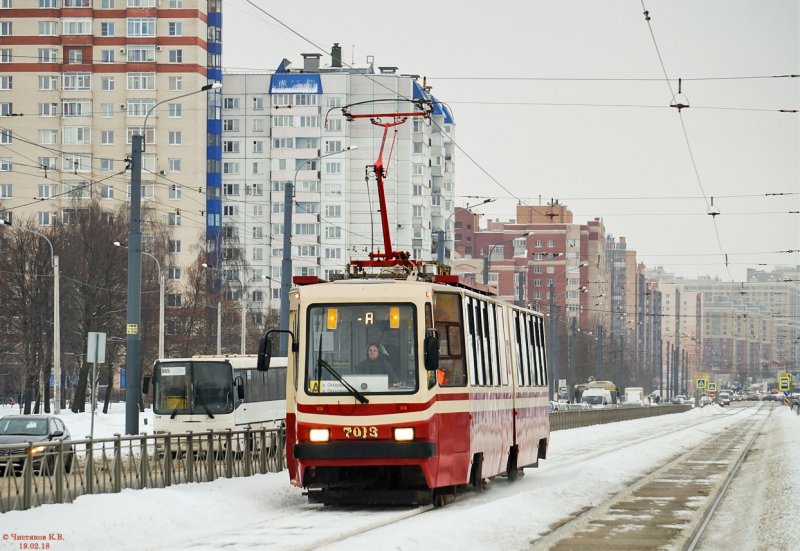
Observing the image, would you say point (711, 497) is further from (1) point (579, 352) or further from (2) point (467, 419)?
(1) point (579, 352)

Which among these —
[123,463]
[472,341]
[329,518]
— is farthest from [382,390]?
[123,463]

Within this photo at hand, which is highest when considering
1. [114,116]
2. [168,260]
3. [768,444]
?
[114,116]

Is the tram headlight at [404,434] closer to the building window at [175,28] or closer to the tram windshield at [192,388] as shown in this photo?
the tram windshield at [192,388]

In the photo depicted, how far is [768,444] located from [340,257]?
88.6 meters

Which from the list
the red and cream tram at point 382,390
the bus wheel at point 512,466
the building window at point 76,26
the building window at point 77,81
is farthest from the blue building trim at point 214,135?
the red and cream tram at point 382,390

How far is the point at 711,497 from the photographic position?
22.9 meters

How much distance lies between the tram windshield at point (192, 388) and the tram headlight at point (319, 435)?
2050 cm

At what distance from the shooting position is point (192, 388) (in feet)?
130

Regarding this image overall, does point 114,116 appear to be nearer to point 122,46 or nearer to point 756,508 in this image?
point 122,46

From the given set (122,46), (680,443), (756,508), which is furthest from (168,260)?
(756,508)

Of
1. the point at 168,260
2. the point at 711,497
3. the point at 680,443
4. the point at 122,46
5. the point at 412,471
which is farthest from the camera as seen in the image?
the point at 122,46

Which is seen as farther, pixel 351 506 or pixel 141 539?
pixel 351 506

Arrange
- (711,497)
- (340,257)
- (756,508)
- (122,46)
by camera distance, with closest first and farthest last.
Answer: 1. (756,508)
2. (711,497)
3. (122,46)
4. (340,257)

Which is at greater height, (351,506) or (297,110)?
(297,110)
